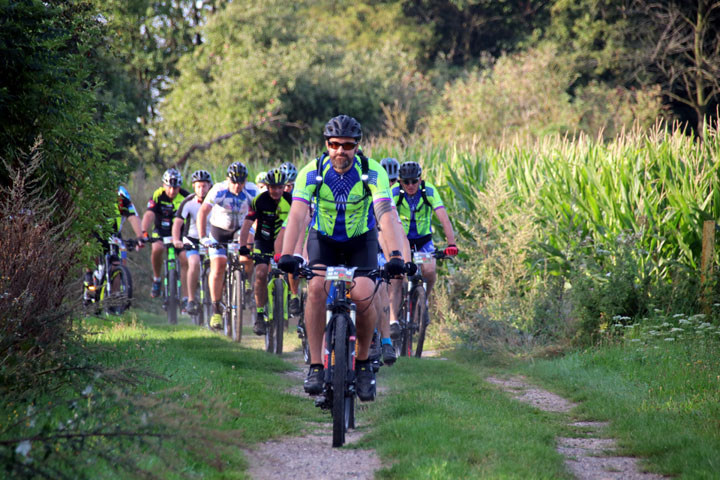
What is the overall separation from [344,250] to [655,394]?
3178mm

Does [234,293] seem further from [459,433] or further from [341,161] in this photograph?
[459,433]

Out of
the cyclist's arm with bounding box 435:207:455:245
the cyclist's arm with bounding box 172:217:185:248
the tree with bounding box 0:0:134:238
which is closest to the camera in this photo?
the tree with bounding box 0:0:134:238

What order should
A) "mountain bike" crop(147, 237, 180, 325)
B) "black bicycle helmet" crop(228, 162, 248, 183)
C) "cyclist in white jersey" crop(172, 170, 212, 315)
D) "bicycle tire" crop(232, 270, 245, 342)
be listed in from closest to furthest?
"bicycle tire" crop(232, 270, 245, 342)
"black bicycle helmet" crop(228, 162, 248, 183)
"cyclist in white jersey" crop(172, 170, 212, 315)
"mountain bike" crop(147, 237, 180, 325)

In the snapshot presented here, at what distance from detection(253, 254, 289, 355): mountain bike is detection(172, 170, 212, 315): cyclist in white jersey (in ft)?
7.35

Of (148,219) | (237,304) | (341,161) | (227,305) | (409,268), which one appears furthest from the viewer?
(148,219)

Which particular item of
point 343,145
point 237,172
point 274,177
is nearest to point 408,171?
point 274,177

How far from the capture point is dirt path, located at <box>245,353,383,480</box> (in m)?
5.77

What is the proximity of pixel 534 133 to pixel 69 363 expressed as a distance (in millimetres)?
24131

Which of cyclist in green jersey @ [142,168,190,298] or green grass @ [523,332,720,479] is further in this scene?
cyclist in green jersey @ [142,168,190,298]

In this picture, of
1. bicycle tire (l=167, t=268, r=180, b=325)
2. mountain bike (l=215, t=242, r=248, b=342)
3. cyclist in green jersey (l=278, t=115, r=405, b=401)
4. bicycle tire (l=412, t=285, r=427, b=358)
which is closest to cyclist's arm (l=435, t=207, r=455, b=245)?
bicycle tire (l=412, t=285, r=427, b=358)

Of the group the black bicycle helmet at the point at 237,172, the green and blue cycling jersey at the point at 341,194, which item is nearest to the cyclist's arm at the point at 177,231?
the black bicycle helmet at the point at 237,172

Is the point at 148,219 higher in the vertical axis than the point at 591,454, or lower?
higher

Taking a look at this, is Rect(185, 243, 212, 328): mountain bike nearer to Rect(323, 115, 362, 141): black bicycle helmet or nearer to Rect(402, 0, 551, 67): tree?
Rect(323, 115, 362, 141): black bicycle helmet

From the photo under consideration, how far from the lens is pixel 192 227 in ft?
47.0
